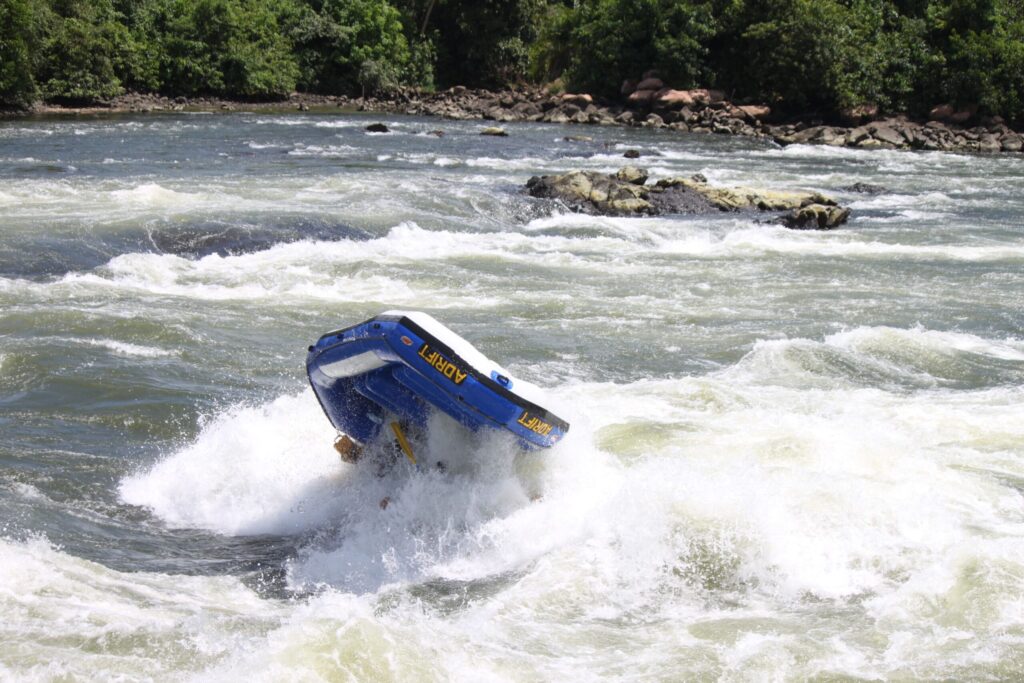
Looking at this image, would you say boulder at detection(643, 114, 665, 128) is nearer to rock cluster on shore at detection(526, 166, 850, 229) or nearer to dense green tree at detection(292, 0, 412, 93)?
dense green tree at detection(292, 0, 412, 93)

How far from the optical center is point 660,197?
18.8 meters

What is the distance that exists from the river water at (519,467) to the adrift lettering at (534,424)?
177mm

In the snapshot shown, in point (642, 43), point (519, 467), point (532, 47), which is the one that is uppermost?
point (642, 43)

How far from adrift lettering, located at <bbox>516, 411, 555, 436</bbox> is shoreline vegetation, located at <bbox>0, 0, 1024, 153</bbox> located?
2846 centimetres

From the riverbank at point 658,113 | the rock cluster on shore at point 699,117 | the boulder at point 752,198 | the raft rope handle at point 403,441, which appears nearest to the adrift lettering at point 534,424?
the raft rope handle at point 403,441

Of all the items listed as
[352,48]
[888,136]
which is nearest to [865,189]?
[888,136]

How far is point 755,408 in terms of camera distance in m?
8.27

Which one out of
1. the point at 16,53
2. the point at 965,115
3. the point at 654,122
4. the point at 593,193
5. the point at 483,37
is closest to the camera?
the point at 593,193

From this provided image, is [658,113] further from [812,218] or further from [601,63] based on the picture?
[812,218]

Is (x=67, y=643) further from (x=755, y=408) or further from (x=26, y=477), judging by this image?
(x=755, y=408)

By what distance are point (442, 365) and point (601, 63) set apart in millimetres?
36955

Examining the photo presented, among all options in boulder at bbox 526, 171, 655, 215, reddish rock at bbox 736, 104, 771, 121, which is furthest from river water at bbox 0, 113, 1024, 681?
reddish rock at bbox 736, 104, 771, 121

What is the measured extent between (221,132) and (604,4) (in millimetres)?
18972

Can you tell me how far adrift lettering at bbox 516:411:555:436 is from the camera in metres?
6.15
